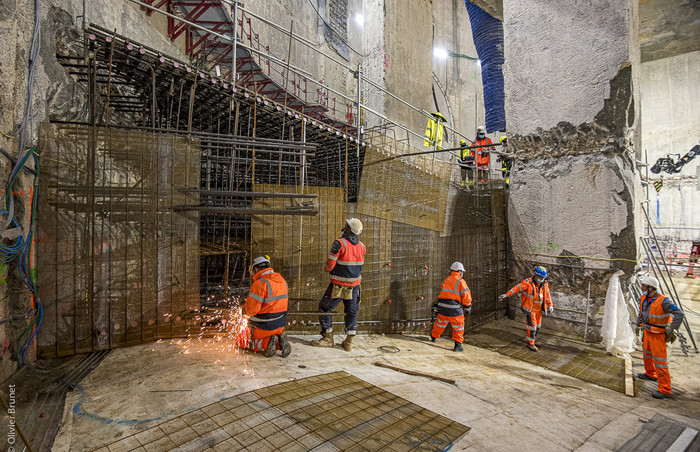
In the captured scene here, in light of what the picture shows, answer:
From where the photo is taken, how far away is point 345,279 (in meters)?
4.87

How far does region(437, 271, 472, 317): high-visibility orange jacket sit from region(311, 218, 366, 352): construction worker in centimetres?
186

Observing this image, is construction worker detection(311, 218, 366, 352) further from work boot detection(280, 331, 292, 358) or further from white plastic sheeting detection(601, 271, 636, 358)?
white plastic sheeting detection(601, 271, 636, 358)

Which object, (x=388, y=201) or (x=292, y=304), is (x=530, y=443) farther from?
(x=388, y=201)

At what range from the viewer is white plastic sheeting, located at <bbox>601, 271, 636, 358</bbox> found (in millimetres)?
5805

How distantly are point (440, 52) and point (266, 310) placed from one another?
2105 cm

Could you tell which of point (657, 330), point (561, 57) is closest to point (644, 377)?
point (657, 330)

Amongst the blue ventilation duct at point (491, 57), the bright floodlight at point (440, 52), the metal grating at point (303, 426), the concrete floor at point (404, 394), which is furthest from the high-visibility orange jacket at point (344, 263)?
the bright floodlight at point (440, 52)

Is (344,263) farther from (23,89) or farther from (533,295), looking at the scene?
(23,89)

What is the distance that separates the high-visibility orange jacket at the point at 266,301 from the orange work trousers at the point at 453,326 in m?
3.12

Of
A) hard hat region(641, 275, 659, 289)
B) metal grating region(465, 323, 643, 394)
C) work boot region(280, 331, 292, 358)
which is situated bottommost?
metal grating region(465, 323, 643, 394)

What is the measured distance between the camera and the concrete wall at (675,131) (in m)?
14.3

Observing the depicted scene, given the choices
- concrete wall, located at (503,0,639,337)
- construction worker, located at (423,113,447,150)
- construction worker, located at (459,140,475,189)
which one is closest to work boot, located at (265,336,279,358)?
construction worker, located at (459,140,475,189)

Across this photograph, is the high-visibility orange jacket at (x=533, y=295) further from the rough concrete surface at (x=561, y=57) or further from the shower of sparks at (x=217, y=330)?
the shower of sparks at (x=217, y=330)

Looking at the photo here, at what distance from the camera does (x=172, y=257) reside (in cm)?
443
